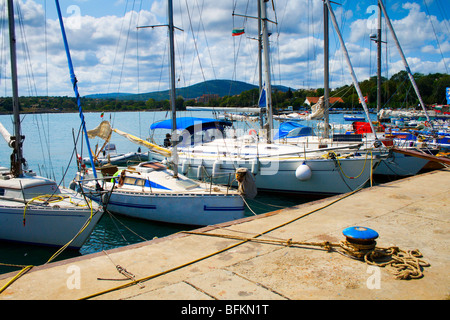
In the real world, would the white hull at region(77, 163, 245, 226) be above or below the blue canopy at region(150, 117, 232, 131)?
below

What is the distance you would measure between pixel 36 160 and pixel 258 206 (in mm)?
24479

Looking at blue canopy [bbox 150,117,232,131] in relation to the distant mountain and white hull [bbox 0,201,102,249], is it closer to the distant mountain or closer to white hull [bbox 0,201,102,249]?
the distant mountain

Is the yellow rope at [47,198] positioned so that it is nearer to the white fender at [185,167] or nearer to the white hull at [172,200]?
the white hull at [172,200]

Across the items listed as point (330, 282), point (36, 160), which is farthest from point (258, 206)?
A: point (36, 160)

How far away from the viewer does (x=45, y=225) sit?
967 centimetres

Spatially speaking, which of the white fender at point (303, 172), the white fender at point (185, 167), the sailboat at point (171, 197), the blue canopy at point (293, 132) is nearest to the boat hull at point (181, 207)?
the sailboat at point (171, 197)

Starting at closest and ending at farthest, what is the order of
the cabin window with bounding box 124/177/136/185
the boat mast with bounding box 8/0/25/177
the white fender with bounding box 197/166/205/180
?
the boat mast with bounding box 8/0/25/177, the cabin window with bounding box 124/177/136/185, the white fender with bounding box 197/166/205/180

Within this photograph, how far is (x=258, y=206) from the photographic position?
14398 millimetres

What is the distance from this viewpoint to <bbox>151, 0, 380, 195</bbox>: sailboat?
47.1 feet

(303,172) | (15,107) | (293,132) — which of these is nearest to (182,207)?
(303,172)

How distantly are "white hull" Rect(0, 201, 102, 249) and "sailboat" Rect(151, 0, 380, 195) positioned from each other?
210 inches

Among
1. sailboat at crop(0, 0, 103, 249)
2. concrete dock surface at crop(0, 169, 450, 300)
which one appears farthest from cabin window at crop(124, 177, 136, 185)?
concrete dock surface at crop(0, 169, 450, 300)

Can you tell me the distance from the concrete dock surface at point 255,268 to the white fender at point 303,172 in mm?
6027

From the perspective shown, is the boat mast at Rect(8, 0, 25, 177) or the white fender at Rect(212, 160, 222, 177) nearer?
the boat mast at Rect(8, 0, 25, 177)
